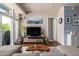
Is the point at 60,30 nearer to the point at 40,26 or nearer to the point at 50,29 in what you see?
the point at 50,29

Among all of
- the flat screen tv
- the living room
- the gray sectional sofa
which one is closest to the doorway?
the living room

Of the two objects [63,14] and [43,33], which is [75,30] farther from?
[43,33]

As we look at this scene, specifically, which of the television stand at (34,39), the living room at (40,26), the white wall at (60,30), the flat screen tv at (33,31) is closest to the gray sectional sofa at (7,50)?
the living room at (40,26)

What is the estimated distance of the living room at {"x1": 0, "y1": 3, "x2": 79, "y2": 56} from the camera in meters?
4.97

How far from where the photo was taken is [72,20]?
5852 millimetres

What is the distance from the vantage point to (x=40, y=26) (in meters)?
5.08

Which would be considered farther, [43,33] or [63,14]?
[63,14]

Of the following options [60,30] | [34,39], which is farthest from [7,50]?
[60,30]

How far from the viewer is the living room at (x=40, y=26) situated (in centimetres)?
497

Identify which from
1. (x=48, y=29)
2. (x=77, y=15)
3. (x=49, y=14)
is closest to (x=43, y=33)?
(x=48, y=29)

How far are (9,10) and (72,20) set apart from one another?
7.66ft

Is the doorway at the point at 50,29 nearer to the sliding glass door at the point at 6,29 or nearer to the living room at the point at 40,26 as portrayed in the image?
the living room at the point at 40,26

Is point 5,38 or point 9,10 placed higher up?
point 9,10

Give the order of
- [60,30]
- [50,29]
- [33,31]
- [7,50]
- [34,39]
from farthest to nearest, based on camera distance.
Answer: [60,30]
[34,39]
[33,31]
[50,29]
[7,50]
